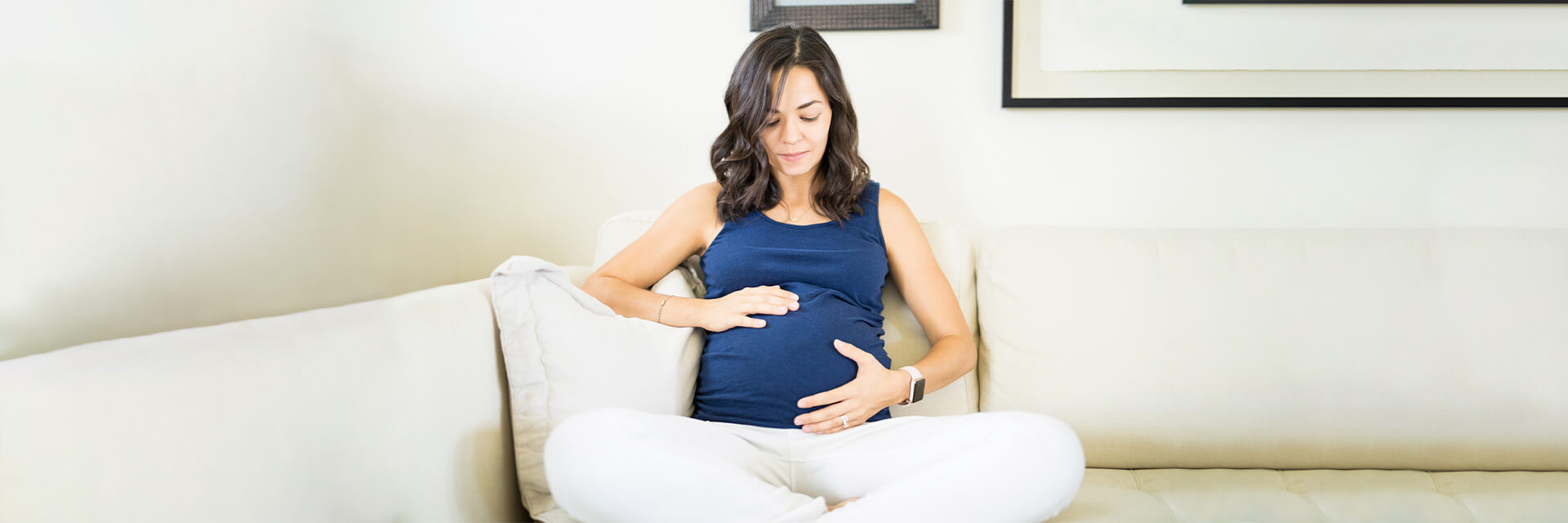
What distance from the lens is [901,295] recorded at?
4.66 feet

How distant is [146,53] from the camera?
58 cm

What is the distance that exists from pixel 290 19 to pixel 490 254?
1.11 m

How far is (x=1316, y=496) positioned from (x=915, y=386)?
0.61m

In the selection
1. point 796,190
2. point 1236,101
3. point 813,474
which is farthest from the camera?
point 1236,101

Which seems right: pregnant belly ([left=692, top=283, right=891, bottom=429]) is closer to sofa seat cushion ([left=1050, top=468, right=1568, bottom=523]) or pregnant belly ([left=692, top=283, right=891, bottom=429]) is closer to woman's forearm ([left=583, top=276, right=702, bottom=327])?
woman's forearm ([left=583, top=276, right=702, bottom=327])

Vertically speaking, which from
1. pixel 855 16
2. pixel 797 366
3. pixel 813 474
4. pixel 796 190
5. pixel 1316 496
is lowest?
pixel 1316 496

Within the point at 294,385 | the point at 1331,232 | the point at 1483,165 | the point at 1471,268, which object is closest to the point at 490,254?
the point at 294,385

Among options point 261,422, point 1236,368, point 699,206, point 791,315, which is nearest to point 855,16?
point 699,206

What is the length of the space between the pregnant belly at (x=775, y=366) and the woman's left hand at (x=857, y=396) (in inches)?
0.7

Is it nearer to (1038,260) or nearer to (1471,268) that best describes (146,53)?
(1038,260)

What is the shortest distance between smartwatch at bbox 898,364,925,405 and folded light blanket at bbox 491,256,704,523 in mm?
372

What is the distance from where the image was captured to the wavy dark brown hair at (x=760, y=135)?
1.29m

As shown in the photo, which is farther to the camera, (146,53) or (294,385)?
(294,385)

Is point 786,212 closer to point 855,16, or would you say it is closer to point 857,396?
point 857,396
